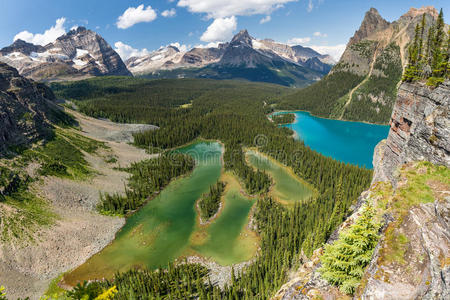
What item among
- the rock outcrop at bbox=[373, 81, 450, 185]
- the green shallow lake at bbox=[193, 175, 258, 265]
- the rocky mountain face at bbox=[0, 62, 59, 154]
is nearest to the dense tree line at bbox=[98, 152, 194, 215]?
the green shallow lake at bbox=[193, 175, 258, 265]

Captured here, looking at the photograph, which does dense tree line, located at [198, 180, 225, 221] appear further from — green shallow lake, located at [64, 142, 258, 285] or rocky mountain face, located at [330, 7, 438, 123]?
rocky mountain face, located at [330, 7, 438, 123]

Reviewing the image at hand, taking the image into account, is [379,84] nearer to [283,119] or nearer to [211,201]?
[283,119]

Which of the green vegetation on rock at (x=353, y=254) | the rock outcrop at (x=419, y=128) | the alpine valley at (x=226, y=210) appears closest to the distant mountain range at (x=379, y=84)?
the alpine valley at (x=226, y=210)

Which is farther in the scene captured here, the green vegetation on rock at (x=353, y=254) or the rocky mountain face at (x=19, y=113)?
the rocky mountain face at (x=19, y=113)

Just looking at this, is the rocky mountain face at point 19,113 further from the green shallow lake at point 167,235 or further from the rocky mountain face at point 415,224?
the rocky mountain face at point 415,224

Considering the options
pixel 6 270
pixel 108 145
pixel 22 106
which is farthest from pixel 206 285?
pixel 22 106

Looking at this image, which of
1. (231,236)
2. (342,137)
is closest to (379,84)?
(342,137)

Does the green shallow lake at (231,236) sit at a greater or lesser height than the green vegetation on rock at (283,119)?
lesser
